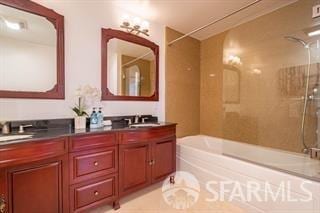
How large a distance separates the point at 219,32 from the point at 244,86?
1064 millimetres

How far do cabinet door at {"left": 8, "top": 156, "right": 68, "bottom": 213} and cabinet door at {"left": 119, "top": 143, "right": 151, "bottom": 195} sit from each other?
56cm

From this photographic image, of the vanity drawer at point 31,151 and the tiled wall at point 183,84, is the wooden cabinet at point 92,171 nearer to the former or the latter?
the vanity drawer at point 31,151

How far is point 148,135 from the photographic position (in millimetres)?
2225

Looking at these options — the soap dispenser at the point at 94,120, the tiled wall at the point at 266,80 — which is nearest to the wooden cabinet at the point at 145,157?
the soap dispenser at the point at 94,120

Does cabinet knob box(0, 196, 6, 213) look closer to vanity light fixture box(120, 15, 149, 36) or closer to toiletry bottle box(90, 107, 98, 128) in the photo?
toiletry bottle box(90, 107, 98, 128)

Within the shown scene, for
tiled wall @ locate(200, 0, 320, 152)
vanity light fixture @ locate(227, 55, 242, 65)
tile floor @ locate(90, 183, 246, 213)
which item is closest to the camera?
tile floor @ locate(90, 183, 246, 213)

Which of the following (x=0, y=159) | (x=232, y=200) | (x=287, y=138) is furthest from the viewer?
(x=287, y=138)

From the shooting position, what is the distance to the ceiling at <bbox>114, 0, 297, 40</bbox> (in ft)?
7.81

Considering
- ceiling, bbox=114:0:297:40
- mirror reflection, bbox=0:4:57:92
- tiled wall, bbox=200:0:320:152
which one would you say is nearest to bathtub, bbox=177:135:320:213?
tiled wall, bbox=200:0:320:152

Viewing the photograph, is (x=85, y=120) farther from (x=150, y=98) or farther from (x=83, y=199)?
(x=150, y=98)

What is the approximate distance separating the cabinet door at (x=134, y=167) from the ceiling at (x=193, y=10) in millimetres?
1772

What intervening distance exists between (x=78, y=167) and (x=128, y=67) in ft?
4.85

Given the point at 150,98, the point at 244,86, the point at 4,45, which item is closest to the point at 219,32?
the point at 244,86

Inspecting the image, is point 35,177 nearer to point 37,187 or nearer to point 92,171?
point 37,187
